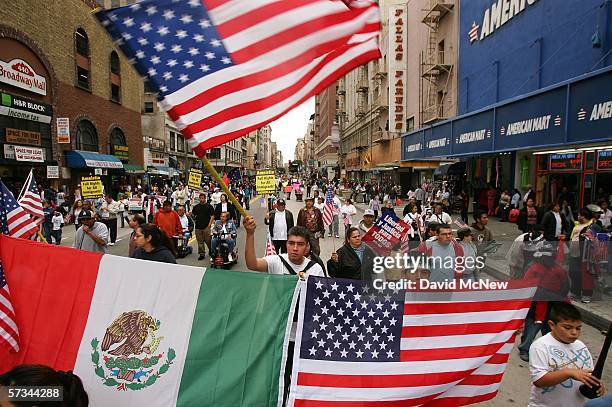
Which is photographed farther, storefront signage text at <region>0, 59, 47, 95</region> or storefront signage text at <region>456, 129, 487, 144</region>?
storefront signage text at <region>0, 59, 47, 95</region>

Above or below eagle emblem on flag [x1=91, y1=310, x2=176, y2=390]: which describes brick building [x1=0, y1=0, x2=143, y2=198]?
above

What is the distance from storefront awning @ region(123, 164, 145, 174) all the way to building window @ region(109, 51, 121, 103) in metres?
5.92

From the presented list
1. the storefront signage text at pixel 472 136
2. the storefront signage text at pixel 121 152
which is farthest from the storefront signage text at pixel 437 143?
the storefront signage text at pixel 121 152

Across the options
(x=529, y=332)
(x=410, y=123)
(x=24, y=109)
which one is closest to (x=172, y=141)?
(x=24, y=109)

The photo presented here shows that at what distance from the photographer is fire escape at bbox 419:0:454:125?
80.5 feet

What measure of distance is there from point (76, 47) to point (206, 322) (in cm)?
3415

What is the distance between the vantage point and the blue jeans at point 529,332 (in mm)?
5431

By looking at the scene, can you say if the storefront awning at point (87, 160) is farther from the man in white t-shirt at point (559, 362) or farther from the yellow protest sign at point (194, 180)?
the man in white t-shirt at point (559, 362)

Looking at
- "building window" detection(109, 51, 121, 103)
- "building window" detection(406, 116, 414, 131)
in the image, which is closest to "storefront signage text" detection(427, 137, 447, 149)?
"building window" detection(406, 116, 414, 131)

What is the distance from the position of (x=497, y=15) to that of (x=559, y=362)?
19151 millimetres

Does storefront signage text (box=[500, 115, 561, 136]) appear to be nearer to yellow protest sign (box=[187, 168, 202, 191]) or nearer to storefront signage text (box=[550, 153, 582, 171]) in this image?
storefront signage text (box=[550, 153, 582, 171])

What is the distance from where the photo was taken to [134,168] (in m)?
38.8

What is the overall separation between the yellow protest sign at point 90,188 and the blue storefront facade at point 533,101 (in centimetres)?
1327

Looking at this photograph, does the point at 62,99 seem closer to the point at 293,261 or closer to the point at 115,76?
the point at 115,76
